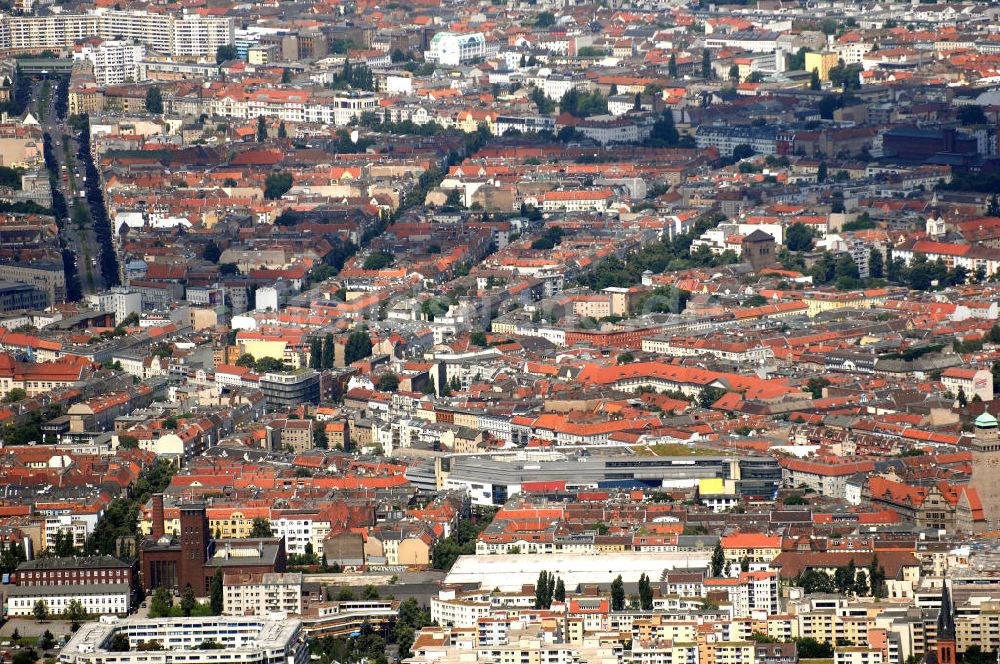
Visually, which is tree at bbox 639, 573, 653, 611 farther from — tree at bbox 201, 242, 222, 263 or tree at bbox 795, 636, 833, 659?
tree at bbox 201, 242, 222, 263

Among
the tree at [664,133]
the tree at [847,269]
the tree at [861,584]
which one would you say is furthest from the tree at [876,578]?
the tree at [664,133]

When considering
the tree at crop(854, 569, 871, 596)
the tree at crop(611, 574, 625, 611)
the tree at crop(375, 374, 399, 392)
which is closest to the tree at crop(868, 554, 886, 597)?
the tree at crop(854, 569, 871, 596)

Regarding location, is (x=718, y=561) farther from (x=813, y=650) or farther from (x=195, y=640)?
(x=195, y=640)

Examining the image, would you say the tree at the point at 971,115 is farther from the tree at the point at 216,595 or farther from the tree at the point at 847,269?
the tree at the point at 216,595

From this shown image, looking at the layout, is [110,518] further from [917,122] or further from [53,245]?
[917,122]

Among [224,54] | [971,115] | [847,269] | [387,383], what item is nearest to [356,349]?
[387,383]

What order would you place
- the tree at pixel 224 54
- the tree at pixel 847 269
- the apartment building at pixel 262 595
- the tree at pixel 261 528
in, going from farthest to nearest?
the tree at pixel 224 54 < the tree at pixel 847 269 < the tree at pixel 261 528 < the apartment building at pixel 262 595
